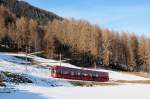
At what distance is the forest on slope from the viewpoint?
11719 cm

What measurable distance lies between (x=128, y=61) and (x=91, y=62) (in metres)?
14.6

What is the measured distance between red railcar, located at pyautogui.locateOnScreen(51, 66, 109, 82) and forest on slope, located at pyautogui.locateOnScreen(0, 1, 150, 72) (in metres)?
33.7

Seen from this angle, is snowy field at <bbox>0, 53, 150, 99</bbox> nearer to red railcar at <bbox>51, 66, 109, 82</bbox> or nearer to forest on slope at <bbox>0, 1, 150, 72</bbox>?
red railcar at <bbox>51, 66, 109, 82</bbox>

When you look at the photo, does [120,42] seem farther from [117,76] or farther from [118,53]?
[117,76]

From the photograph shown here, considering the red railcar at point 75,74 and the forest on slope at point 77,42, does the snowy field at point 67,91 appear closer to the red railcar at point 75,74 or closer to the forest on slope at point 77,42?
the red railcar at point 75,74

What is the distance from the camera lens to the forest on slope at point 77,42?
117188mm

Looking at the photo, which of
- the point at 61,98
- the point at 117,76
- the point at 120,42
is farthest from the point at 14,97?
the point at 120,42

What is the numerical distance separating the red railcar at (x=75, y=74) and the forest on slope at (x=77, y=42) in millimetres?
33676

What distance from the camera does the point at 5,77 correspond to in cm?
5334

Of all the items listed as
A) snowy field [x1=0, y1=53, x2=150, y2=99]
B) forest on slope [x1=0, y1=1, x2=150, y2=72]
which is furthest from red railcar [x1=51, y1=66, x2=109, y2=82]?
forest on slope [x1=0, y1=1, x2=150, y2=72]

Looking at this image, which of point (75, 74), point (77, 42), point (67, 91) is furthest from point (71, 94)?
point (77, 42)

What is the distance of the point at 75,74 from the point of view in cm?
7519

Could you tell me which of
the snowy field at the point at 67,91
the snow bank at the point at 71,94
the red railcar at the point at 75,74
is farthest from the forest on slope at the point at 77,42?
the snow bank at the point at 71,94

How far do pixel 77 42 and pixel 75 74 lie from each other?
5018 cm
